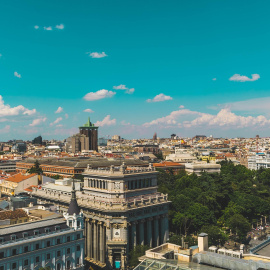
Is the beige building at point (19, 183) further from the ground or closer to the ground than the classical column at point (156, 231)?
further from the ground

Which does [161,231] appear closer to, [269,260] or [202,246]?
[202,246]

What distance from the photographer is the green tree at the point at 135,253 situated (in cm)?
6202

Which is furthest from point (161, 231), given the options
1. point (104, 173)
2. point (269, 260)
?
point (269, 260)

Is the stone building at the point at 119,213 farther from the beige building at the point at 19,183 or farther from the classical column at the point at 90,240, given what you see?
the beige building at the point at 19,183

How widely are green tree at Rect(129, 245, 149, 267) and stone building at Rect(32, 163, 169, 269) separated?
2666 millimetres

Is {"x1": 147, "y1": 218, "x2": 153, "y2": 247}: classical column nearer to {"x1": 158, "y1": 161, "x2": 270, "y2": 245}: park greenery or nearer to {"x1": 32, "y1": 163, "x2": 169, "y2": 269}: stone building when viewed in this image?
{"x1": 32, "y1": 163, "x2": 169, "y2": 269}: stone building

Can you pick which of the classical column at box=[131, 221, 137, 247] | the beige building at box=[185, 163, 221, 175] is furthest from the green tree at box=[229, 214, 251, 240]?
the beige building at box=[185, 163, 221, 175]

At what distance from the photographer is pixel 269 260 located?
123 feet

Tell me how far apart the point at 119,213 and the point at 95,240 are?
925 cm

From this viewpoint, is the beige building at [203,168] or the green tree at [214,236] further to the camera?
the beige building at [203,168]

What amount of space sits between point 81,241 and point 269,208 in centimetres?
6903

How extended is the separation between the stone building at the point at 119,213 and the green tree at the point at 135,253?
2666 millimetres

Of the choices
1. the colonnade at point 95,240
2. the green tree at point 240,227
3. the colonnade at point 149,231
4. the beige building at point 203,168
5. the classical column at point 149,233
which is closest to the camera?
the colonnade at point 149,231

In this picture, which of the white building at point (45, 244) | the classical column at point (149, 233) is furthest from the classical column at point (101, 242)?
the classical column at point (149, 233)
